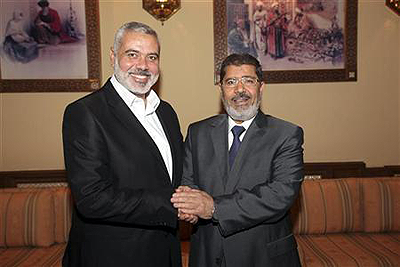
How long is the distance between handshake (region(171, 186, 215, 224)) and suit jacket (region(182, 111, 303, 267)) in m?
0.05

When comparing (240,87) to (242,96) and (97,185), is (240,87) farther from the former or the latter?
(97,185)

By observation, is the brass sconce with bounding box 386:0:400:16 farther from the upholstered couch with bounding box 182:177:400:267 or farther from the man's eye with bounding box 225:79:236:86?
the man's eye with bounding box 225:79:236:86

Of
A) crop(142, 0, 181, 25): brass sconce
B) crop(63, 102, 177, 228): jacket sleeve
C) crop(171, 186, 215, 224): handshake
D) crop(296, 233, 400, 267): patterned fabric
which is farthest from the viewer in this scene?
crop(142, 0, 181, 25): brass sconce

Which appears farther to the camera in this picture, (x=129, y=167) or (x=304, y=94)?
(x=304, y=94)

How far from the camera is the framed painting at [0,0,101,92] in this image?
4582 mm

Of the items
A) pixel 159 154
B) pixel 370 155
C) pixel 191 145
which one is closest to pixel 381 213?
pixel 370 155

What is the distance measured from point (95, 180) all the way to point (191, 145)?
0.67 m

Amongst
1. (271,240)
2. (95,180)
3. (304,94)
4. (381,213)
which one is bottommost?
(381,213)

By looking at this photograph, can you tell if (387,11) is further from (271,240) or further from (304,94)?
(271,240)

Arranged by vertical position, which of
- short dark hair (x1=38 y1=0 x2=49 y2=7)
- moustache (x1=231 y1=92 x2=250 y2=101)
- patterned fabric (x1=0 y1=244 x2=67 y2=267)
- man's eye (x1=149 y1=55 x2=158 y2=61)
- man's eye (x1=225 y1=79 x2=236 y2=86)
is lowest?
patterned fabric (x1=0 y1=244 x2=67 y2=267)

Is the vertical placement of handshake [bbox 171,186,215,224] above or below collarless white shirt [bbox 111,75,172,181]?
below

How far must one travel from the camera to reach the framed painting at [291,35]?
466cm

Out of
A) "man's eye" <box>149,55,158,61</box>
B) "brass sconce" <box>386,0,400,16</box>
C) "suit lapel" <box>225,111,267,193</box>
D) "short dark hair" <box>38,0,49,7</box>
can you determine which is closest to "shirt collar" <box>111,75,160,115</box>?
"man's eye" <box>149,55,158,61</box>

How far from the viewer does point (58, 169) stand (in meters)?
4.80
